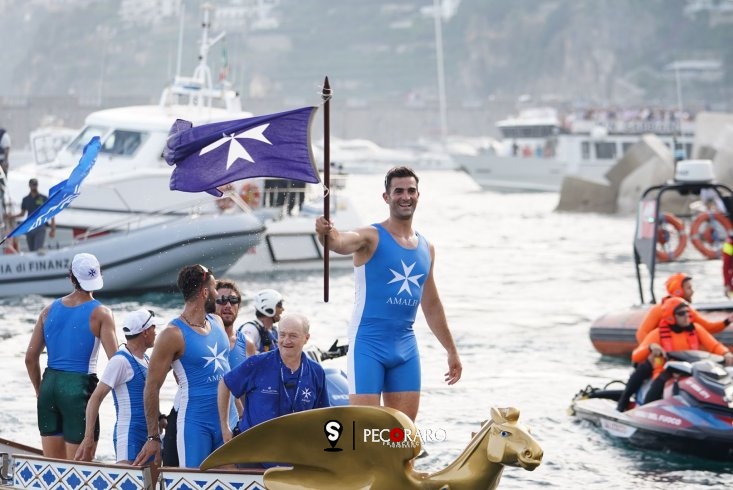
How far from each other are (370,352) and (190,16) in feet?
509

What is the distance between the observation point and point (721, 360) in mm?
13594

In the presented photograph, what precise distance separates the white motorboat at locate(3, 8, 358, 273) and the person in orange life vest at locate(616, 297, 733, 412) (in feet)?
45.1

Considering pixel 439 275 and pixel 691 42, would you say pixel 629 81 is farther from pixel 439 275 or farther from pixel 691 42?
pixel 439 275

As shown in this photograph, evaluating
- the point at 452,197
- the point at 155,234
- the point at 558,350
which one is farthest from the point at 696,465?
the point at 452,197

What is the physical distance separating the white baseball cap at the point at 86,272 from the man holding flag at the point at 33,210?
576 inches

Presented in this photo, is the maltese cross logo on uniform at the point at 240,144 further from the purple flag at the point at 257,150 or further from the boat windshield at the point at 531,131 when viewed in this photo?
the boat windshield at the point at 531,131

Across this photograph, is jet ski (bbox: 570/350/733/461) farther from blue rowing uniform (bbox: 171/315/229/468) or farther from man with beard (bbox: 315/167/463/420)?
blue rowing uniform (bbox: 171/315/229/468)

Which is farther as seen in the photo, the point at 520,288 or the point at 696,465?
the point at 520,288

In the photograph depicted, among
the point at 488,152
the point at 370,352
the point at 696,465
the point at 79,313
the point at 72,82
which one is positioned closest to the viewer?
the point at 370,352

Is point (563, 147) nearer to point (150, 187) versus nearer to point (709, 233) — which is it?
point (709, 233)

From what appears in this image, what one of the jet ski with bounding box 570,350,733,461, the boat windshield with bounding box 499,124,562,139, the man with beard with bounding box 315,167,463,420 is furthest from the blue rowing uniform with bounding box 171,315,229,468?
the boat windshield with bounding box 499,124,562,139

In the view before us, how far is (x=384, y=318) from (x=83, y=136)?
2249 centimetres

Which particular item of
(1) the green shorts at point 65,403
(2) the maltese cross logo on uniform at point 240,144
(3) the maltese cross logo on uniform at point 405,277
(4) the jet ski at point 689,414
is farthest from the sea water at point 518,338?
(2) the maltese cross logo on uniform at point 240,144

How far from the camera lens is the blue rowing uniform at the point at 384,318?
8008 millimetres
